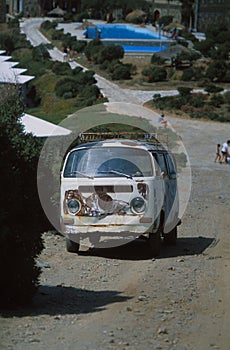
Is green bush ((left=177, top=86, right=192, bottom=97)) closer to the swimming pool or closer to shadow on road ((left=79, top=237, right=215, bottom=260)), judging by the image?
the swimming pool

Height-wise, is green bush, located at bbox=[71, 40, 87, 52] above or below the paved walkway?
below

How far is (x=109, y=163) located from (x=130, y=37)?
71521 millimetres

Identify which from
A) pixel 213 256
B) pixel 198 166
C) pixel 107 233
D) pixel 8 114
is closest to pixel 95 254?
pixel 107 233

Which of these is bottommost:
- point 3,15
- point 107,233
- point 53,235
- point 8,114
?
point 3,15

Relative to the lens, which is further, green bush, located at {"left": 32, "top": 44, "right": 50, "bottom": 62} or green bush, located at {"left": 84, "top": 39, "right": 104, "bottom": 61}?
green bush, located at {"left": 84, "top": 39, "right": 104, "bottom": 61}

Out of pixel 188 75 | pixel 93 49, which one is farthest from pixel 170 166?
pixel 93 49

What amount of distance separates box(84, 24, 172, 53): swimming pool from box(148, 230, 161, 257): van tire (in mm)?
54882

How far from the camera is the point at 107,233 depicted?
11523 mm

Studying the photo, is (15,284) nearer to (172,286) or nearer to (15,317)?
(15,317)

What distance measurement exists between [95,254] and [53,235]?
241 cm

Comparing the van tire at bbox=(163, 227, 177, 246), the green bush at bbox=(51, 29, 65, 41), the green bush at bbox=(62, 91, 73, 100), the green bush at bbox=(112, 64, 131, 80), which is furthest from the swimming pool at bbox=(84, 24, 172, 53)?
the van tire at bbox=(163, 227, 177, 246)

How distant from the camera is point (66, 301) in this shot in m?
9.13

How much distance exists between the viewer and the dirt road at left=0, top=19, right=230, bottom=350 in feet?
24.3

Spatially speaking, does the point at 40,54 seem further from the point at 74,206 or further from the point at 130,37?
the point at 74,206
